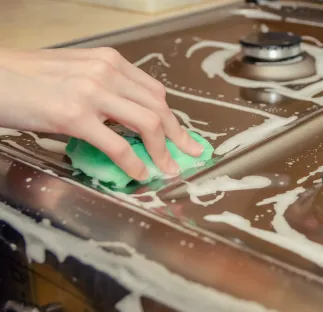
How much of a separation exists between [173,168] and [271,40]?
0.32m

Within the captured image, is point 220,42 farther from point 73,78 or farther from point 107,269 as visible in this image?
point 107,269

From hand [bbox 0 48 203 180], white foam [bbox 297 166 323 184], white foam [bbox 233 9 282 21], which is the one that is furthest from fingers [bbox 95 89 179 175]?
white foam [bbox 233 9 282 21]

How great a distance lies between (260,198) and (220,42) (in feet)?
1.45

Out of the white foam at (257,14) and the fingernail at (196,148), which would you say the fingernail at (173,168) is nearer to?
the fingernail at (196,148)

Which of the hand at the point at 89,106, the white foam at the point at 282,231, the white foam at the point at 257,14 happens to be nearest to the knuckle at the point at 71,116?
the hand at the point at 89,106

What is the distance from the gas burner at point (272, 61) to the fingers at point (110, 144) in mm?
292

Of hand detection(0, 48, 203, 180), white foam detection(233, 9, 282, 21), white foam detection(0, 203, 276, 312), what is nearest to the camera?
white foam detection(0, 203, 276, 312)

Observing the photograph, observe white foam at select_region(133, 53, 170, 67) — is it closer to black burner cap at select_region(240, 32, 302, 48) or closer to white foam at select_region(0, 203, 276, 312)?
black burner cap at select_region(240, 32, 302, 48)

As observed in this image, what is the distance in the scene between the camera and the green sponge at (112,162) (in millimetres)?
468

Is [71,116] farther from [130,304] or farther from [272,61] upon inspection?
[272,61]

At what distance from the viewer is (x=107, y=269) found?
1.35 feet

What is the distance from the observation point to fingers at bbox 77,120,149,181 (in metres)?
0.46

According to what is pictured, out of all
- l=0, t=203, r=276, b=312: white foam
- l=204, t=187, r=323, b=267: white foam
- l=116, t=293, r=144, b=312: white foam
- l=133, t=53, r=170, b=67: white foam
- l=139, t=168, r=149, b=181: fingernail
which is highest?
l=133, t=53, r=170, b=67: white foam

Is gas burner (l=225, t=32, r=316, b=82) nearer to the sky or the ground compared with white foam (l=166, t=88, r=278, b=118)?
nearer to the sky
